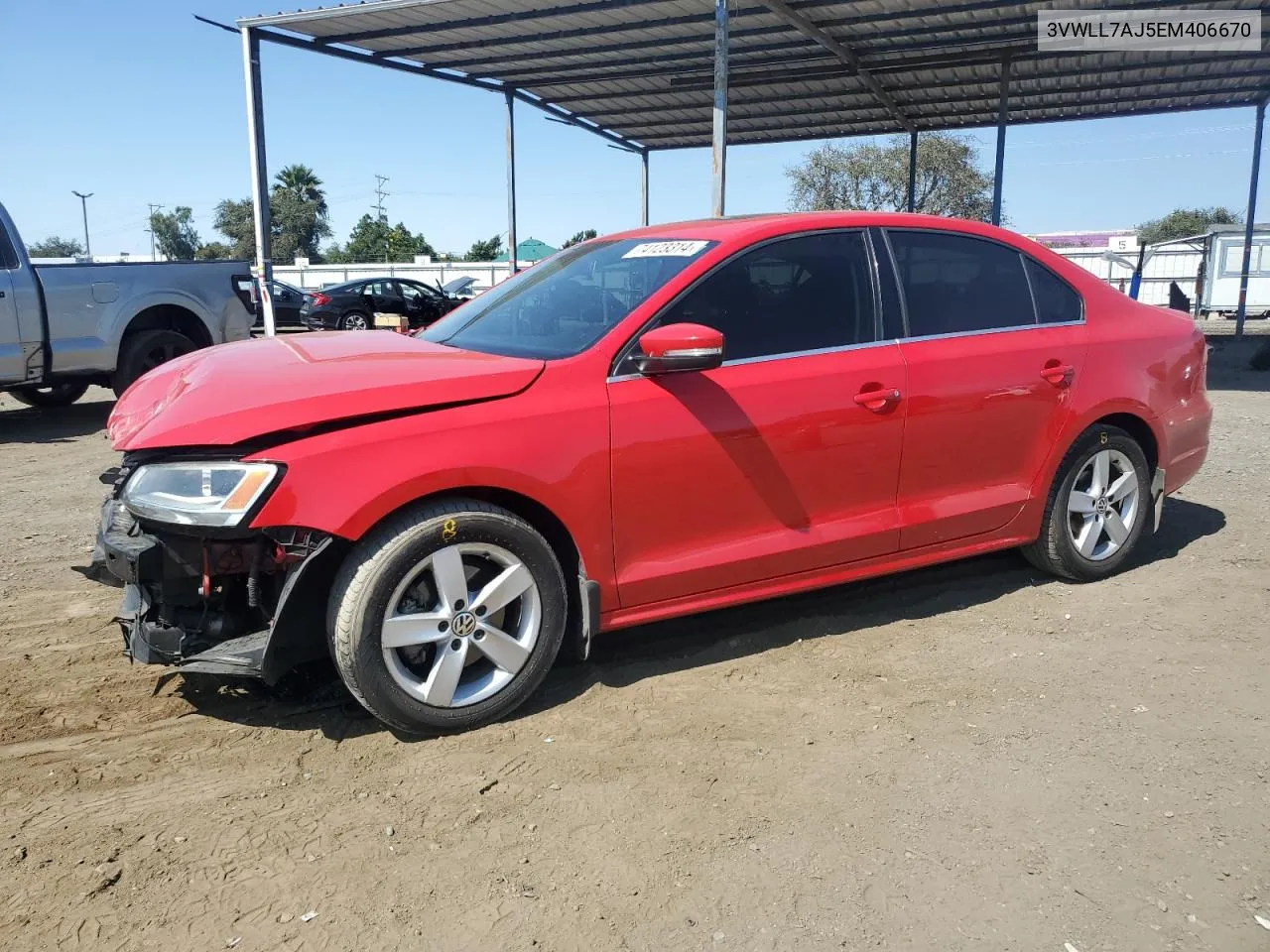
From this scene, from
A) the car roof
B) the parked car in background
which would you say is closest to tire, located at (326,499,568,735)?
the car roof

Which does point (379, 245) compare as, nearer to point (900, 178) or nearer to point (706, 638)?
point (900, 178)

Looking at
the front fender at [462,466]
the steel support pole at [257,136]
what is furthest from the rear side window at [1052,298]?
the steel support pole at [257,136]

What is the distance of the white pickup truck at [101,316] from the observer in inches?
330

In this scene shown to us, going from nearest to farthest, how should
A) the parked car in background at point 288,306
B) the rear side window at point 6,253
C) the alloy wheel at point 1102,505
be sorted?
the alloy wheel at point 1102,505 < the rear side window at point 6,253 < the parked car in background at point 288,306

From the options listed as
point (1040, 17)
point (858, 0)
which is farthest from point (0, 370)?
point (1040, 17)

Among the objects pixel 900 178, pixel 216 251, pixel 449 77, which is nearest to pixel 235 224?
pixel 216 251

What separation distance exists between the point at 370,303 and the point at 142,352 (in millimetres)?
12194

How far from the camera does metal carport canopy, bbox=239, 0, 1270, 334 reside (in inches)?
468

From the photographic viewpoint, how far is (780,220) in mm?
3807

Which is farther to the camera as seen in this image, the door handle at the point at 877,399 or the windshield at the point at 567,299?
the door handle at the point at 877,399

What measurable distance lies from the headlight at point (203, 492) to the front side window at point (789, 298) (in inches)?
58.1

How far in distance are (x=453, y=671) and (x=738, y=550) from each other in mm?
1132

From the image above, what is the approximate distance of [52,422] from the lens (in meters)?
9.53

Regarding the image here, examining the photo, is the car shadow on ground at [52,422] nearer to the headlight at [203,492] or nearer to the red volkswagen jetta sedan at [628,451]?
the red volkswagen jetta sedan at [628,451]
